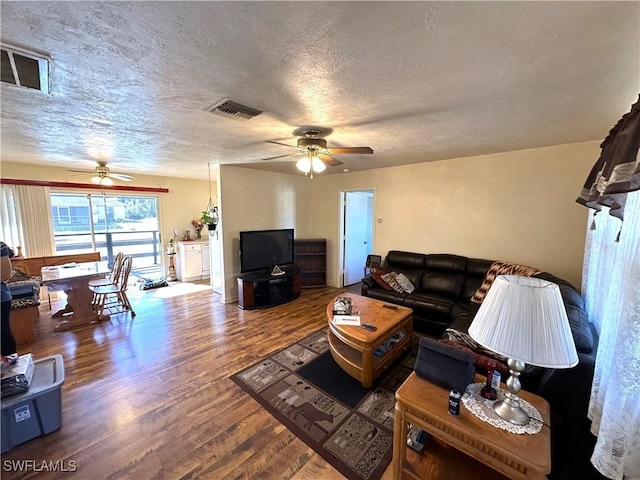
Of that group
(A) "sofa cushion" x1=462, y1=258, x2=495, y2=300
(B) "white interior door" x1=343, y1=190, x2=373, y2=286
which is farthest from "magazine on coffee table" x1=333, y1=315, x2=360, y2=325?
(B) "white interior door" x1=343, y1=190, x2=373, y2=286

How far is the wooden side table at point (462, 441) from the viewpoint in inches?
43.2

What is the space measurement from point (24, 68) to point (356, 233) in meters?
5.09

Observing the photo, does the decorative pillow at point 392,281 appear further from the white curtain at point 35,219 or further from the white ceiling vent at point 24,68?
the white curtain at point 35,219

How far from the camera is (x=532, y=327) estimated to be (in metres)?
1.06

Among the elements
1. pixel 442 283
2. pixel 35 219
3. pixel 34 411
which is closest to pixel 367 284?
pixel 442 283

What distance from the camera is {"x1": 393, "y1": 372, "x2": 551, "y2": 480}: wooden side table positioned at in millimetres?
1098

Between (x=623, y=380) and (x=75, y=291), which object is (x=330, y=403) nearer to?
(x=623, y=380)

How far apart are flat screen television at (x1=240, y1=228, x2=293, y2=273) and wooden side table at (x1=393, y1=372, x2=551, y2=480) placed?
11.4 ft

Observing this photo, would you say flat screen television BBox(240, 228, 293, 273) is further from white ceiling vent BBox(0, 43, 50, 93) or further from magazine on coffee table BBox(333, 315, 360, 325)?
white ceiling vent BBox(0, 43, 50, 93)

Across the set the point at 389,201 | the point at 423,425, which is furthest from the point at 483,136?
the point at 423,425

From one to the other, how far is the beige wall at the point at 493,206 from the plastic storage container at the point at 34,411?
14.7 feet

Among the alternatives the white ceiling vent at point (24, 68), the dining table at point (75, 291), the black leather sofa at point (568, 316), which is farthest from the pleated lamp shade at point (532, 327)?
the dining table at point (75, 291)

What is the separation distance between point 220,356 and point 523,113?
3.72 m

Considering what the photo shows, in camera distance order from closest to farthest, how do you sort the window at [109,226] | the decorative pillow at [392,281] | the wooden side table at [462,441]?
the wooden side table at [462,441], the decorative pillow at [392,281], the window at [109,226]
